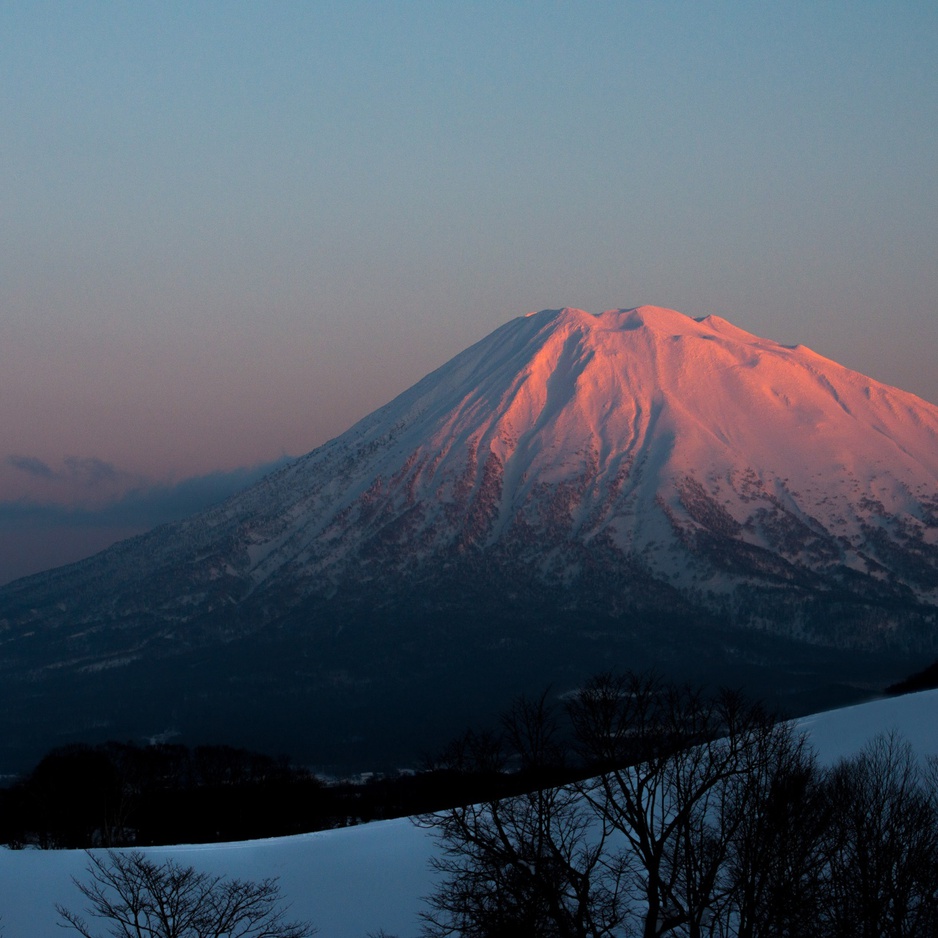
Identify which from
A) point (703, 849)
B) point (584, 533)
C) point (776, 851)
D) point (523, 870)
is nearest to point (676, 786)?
point (703, 849)

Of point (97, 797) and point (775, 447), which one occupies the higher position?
point (775, 447)

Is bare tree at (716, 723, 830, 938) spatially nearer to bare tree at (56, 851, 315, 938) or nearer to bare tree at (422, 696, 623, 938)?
bare tree at (422, 696, 623, 938)

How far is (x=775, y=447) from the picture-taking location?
18912cm

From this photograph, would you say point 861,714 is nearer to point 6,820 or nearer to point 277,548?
point 6,820

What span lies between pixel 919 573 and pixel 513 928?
16574cm

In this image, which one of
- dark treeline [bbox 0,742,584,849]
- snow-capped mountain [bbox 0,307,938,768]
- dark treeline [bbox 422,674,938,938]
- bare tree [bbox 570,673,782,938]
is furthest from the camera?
snow-capped mountain [bbox 0,307,938,768]

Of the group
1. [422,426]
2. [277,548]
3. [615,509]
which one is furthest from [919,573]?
[277,548]

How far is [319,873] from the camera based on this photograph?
27.5m

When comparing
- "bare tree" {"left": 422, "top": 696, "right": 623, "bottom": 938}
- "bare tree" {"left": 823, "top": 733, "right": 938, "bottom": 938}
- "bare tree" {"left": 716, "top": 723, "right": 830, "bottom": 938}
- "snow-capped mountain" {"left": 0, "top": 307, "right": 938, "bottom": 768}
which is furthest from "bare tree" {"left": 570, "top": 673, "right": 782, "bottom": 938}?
"snow-capped mountain" {"left": 0, "top": 307, "right": 938, "bottom": 768}

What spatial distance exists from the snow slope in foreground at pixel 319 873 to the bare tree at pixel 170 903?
0.45 metres

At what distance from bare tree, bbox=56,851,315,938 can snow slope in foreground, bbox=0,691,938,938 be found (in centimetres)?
45

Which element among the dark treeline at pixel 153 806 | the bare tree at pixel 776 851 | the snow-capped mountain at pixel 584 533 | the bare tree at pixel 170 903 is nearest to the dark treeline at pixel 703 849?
the bare tree at pixel 776 851

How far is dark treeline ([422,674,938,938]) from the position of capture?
2027 centimetres

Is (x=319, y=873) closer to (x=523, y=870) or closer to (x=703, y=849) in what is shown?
(x=523, y=870)
